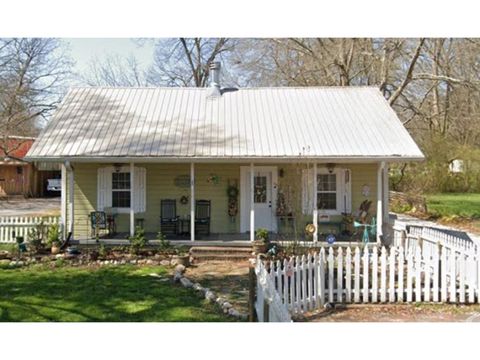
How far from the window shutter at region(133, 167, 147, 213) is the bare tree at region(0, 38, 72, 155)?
15104mm

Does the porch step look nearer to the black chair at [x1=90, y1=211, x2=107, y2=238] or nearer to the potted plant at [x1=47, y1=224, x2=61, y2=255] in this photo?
the black chair at [x1=90, y1=211, x2=107, y2=238]

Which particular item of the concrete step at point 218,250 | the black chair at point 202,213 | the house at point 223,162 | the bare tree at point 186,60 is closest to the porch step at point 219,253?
the concrete step at point 218,250

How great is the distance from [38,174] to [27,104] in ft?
20.7

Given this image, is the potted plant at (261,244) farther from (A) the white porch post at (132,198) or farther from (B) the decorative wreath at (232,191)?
(A) the white porch post at (132,198)

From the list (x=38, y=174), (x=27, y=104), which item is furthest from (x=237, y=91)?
(x=38, y=174)

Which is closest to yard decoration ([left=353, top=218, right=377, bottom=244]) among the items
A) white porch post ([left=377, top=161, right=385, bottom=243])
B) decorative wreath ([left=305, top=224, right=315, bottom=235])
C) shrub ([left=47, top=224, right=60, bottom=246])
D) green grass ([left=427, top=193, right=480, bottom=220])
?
white porch post ([left=377, top=161, right=385, bottom=243])

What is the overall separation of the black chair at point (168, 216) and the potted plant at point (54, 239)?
2.72m

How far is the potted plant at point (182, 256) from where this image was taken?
33.1ft

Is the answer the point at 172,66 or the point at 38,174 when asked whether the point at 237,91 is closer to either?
the point at 172,66

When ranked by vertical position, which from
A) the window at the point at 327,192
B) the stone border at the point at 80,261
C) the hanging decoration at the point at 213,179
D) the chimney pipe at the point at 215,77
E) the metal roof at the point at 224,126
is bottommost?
the stone border at the point at 80,261

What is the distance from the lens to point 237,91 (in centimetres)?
1518

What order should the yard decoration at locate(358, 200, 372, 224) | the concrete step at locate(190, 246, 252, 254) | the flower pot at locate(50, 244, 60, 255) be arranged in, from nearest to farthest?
the concrete step at locate(190, 246, 252, 254) → the flower pot at locate(50, 244, 60, 255) → the yard decoration at locate(358, 200, 372, 224)

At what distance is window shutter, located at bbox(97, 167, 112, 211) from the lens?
41.8 ft

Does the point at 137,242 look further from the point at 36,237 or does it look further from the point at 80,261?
the point at 36,237
